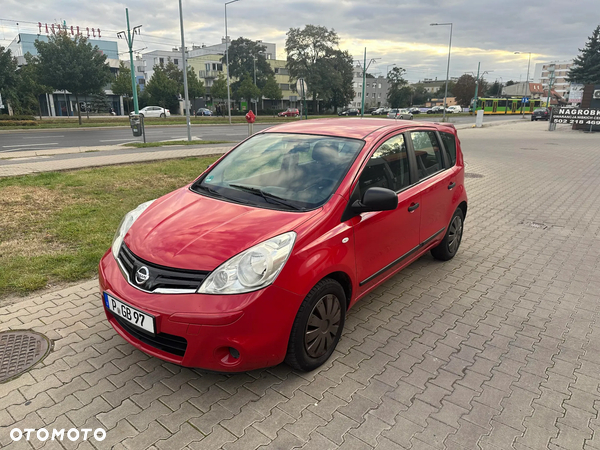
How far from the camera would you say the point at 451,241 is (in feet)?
16.8

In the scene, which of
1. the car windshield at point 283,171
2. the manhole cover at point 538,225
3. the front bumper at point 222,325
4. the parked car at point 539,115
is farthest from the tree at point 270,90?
the front bumper at point 222,325

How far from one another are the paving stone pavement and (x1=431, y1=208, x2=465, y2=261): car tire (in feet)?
1.36

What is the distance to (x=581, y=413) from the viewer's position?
8.68 ft

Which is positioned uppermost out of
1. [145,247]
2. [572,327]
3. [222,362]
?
[145,247]

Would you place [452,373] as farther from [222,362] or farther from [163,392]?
[163,392]

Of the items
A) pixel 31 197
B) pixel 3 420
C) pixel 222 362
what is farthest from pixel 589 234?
pixel 31 197

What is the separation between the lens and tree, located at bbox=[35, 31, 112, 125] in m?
30.0

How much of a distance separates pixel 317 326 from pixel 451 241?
2.89 m

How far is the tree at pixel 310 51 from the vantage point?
63156 mm

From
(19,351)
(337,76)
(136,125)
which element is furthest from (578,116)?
(337,76)

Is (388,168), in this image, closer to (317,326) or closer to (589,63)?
(317,326)

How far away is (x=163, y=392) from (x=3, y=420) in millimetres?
916

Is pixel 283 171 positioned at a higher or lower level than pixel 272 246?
higher

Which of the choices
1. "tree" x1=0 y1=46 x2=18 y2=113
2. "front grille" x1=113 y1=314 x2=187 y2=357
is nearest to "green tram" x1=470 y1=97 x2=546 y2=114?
"tree" x1=0 y1=46 x2=18 y2=113
